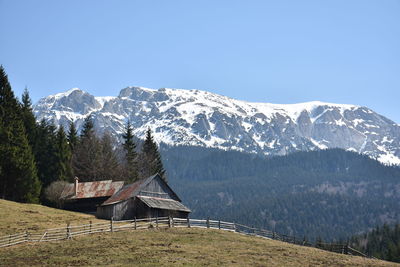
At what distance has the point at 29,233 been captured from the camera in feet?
168

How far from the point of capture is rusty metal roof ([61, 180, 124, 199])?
83438 mm

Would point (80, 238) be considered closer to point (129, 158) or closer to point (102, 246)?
point (102, 246)

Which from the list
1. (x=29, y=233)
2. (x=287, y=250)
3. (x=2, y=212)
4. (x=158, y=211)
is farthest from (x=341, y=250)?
(x=2, y=212)

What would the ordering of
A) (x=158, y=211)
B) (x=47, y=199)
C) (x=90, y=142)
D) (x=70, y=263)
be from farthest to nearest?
(x=90, y=142) < (x=47, y=199) < (x=158, y=211) < (x=70, y=263)

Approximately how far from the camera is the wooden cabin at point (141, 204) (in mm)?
74312

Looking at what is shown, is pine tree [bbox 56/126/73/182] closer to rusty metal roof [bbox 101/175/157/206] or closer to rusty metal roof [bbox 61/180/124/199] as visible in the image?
rusty metal roof [bbox 61/180/124/199]

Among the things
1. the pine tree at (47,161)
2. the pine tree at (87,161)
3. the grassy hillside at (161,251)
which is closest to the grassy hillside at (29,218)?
the grassy hillside at (161,251)

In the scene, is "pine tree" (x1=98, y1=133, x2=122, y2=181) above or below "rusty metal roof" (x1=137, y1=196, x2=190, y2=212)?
above

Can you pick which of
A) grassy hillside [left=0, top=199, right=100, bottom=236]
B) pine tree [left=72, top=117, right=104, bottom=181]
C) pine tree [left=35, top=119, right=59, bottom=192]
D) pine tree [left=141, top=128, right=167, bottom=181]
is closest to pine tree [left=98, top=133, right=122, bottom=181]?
pine tree [left=72, top=117, right=104, bottom=181]

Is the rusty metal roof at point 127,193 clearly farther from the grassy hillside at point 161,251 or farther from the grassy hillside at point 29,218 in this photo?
the grassy hillside at point 161,251

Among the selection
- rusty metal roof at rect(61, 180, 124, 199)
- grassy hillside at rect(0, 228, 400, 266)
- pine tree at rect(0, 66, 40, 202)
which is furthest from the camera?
rusty metal roof at rect(61, 180, 124, 199)

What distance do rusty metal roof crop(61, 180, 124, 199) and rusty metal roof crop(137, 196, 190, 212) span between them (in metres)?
8.54

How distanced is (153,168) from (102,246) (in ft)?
188

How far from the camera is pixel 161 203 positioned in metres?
76.3
